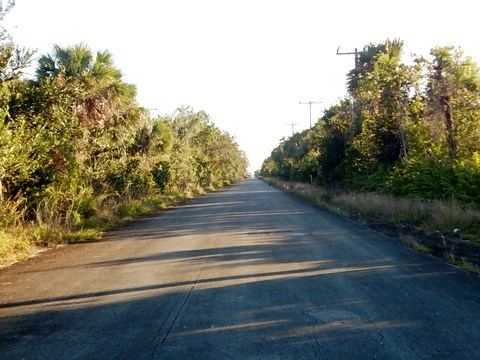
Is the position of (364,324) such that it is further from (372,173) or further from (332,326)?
(372,173)

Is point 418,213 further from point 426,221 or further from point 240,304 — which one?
point 240,304

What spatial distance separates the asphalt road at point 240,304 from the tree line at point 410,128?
7.16 meters

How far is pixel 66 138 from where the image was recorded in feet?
47.0

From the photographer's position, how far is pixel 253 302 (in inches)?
260

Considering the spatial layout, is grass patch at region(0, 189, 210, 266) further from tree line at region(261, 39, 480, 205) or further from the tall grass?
tree line at region(261, 39, 480, 205)

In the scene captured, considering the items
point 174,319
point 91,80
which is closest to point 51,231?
point 91,80

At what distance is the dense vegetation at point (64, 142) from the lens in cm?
1212

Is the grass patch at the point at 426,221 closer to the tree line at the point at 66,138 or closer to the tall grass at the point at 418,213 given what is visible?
the tall grass at the point at 418,213

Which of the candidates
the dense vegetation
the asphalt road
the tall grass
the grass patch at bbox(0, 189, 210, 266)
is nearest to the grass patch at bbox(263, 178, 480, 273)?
the tall grass

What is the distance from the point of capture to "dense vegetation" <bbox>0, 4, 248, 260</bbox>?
12.1 meters

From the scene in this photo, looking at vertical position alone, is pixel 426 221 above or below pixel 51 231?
below

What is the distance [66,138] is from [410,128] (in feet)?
46.0

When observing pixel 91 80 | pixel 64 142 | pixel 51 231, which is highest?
pixel 91 80

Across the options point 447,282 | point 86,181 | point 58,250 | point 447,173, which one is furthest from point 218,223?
point 447,282
